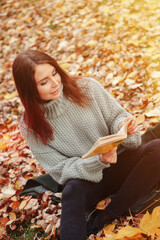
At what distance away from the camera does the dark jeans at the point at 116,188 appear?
1.79m

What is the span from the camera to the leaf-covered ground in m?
2.54

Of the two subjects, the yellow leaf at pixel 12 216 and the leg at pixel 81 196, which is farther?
the yellow leaf at pixel 12 216

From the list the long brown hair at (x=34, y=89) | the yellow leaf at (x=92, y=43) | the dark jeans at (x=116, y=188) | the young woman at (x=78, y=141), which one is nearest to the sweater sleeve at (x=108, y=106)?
the young woman at (x=78, y=141)

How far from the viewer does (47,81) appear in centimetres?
201

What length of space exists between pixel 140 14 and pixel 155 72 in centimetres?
164

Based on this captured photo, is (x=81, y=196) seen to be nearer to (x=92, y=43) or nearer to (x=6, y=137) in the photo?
(x=6, y=137)

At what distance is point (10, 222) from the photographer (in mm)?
2475

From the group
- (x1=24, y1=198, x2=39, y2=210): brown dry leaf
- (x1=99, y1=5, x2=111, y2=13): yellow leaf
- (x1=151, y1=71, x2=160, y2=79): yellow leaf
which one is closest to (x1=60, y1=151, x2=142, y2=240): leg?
(x1=24, y1=198, x2=39, y2=210): brown dry leaf

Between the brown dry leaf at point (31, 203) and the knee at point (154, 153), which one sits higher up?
the knee at point (154, 153)

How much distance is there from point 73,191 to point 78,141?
491 millimetres

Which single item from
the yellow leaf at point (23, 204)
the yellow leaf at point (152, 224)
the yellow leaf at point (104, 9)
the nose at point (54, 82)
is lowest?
the yellow leaf at point (23, 204)

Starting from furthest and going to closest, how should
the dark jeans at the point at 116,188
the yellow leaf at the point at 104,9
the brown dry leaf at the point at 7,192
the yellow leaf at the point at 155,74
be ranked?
the yellow leaf at the point at 104,9, the yellow leaf at the point at 155,74, the brown dry leaf at the point at 7,192, the dark jeans at the point at 116,188

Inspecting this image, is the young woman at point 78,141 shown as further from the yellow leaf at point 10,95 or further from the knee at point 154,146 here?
the yellow leaf at point 10,95

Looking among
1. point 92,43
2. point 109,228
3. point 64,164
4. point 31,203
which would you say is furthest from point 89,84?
point 92,43
